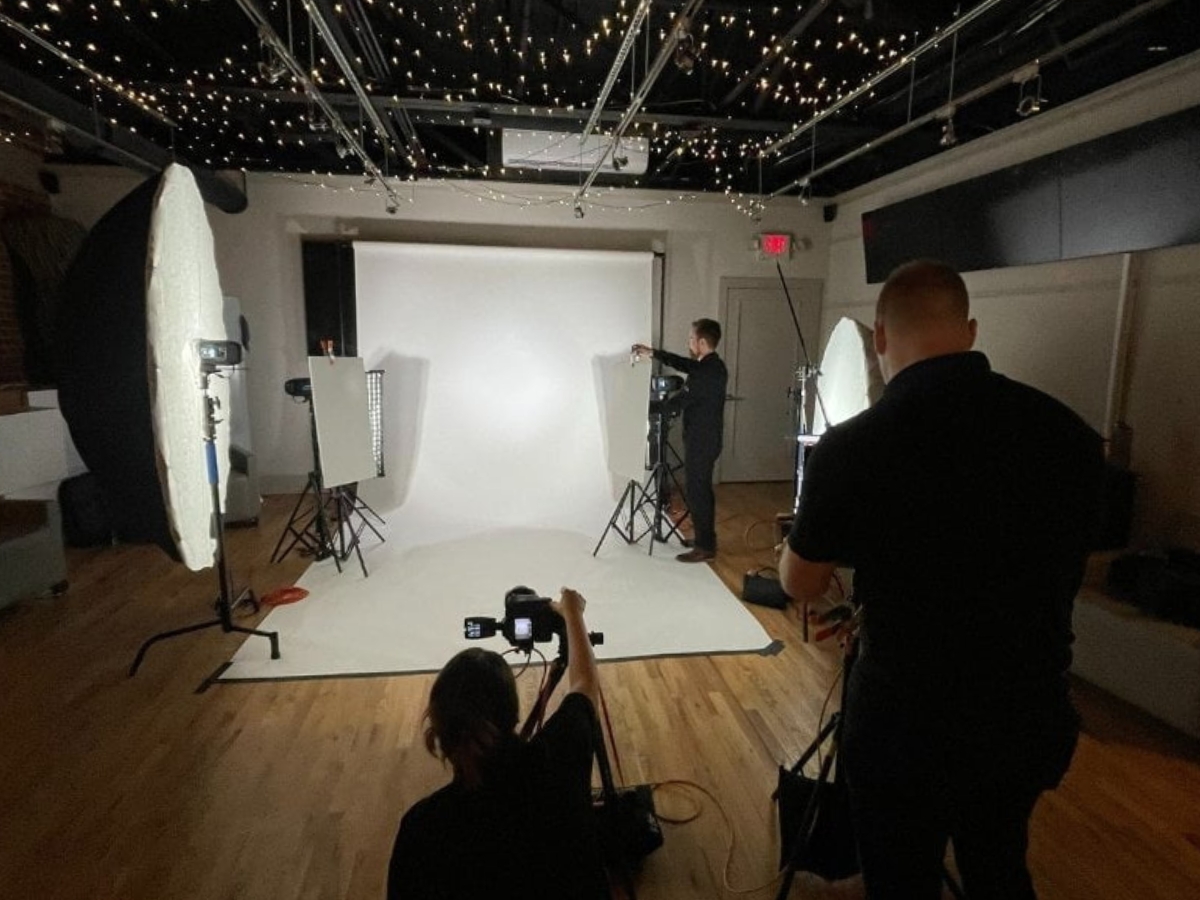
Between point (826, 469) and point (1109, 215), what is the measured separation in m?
3.31

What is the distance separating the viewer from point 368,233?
214 inches

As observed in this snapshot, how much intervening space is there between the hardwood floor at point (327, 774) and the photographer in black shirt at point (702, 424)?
1.13 meters

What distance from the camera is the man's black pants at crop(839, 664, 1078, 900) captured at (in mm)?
911

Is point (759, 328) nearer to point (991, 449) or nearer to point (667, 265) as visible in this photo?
point (667, 265)

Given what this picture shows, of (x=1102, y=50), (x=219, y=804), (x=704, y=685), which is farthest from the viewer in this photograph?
(x=1102, y=50)

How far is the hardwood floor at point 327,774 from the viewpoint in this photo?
1666 millimetres

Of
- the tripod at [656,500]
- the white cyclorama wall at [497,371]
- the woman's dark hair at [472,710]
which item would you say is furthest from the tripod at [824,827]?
the white cyclorama wall at [497,371]

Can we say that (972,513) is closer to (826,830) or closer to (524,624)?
(524,624)

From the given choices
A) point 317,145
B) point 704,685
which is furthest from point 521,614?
point 317,145

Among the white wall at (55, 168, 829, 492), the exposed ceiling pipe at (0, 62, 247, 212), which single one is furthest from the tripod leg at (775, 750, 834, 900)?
the white wall at (55, 168, 829, 492)

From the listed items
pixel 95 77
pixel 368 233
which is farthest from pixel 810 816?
pixel 368 233

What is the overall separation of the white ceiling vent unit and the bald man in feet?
12.4

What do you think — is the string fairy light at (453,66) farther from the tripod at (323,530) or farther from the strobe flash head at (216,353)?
the tripod at (323,530)

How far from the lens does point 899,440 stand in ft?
2.93
